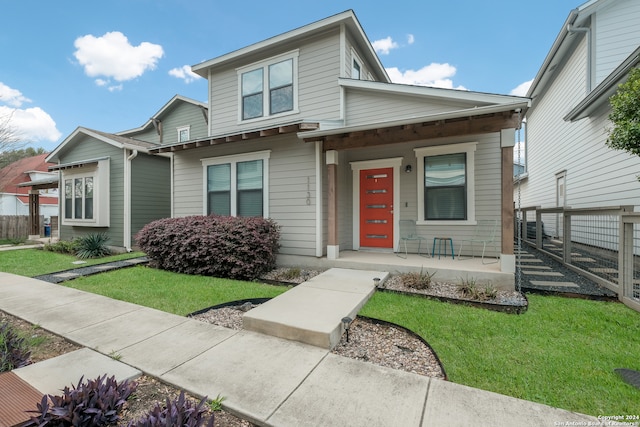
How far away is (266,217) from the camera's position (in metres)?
7.06

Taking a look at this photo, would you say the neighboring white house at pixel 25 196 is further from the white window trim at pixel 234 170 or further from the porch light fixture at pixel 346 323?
the porch light fixture at pixel 346 323

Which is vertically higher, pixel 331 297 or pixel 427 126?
pixel 427 126

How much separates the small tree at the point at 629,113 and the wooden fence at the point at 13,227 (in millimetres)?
21838

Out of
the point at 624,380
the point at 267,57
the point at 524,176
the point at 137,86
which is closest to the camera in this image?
the point at 624,380

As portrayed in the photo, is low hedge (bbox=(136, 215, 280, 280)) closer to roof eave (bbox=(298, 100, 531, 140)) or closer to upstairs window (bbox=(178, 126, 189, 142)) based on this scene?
roof eave (bbox=(298, 100, 531, 140))

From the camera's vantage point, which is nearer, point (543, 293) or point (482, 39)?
point (543, 293)

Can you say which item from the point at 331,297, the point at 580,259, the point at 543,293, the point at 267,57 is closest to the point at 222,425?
the point at 331,297

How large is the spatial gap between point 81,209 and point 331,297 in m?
10.9

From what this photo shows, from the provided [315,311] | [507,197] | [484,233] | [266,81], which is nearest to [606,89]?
[484,233]

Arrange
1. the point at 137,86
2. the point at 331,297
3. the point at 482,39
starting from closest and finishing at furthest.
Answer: the point at 331,297
the point at 482,39
the point at 137,86

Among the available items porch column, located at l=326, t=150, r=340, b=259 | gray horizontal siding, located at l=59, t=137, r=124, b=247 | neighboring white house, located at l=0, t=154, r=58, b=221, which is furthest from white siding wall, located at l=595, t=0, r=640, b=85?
neighboring white house, located at l=0, t=154, r=58, b=221

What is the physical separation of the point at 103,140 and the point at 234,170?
18.7 ft

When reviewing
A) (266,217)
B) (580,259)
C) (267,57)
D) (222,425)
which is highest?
(267,57)

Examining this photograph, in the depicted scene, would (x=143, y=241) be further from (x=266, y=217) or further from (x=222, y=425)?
(x=222, y=425)
